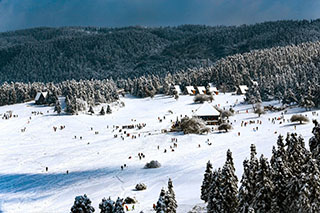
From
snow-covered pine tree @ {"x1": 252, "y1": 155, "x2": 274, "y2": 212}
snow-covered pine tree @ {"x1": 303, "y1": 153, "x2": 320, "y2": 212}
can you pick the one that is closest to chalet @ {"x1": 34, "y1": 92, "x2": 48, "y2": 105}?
snow-covered pine tree @ {"x1": 252, "y1": 155, "x2": 274, "y2": 212}

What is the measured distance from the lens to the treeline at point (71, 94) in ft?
308

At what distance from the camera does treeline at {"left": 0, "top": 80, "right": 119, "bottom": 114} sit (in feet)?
308

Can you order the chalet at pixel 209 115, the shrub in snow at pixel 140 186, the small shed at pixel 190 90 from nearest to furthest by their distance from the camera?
the shrub in snow at pixel 140 186 < the chalet at pixel 209 115 < the small shed at pixel 190 90

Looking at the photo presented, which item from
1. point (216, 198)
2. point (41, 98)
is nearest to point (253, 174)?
point (216, 198)

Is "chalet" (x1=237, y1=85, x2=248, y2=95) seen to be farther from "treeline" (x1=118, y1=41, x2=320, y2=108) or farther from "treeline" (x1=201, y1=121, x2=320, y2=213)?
"treeline" (x1=201, y1=121, x2=320, y2=213)

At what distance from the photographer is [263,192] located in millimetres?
23375

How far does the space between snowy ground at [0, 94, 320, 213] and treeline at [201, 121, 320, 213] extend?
600 cm

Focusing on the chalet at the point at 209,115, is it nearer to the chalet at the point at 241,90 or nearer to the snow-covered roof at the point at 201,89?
the chalet at the point at 241,90

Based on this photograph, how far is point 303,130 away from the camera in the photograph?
52250 mm

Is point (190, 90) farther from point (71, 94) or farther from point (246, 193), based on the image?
point (246, 193)

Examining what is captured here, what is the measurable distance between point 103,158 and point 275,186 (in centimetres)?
3174

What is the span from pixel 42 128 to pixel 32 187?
36282 mm

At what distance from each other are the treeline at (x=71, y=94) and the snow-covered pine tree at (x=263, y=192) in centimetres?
7173

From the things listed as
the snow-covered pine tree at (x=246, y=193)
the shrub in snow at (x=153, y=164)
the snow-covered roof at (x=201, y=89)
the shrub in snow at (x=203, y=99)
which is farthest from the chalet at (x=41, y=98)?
the snow-covered pine tree at (x=246, y=193)
